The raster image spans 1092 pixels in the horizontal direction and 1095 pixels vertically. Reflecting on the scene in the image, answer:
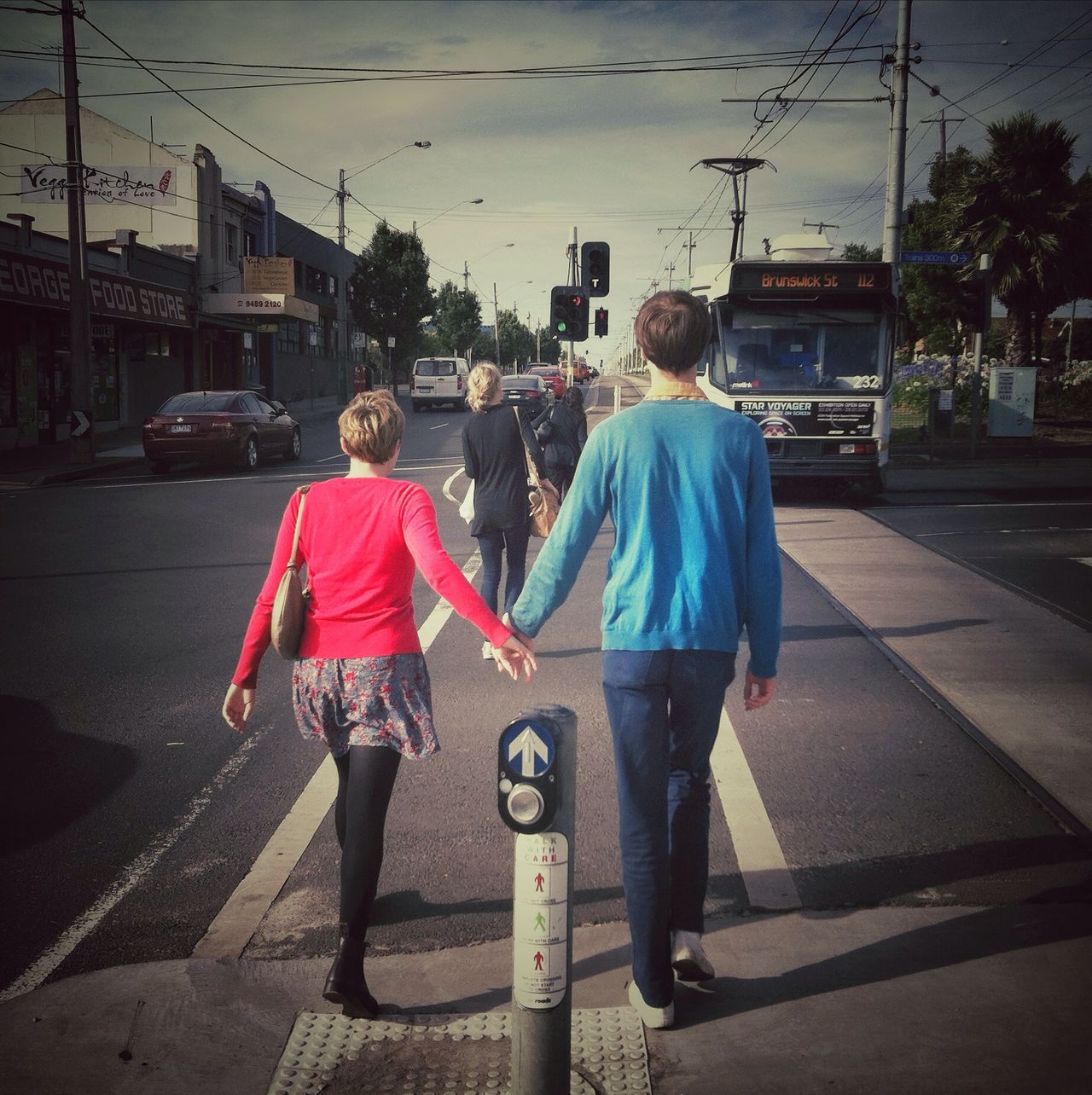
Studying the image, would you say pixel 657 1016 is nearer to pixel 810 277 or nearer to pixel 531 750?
pixel 531 750

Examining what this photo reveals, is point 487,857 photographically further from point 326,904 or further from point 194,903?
point 194,903

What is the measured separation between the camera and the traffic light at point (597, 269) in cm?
1866

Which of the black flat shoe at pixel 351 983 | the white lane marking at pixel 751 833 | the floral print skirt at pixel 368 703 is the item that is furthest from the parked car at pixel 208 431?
the black flat shoe at pixel 351 983

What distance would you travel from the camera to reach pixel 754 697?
3.16 m

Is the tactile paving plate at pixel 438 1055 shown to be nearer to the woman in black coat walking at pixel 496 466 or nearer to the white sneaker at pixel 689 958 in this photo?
the white sneaker at pixel 689 958

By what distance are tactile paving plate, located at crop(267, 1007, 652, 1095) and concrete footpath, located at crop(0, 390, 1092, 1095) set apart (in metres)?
0.02

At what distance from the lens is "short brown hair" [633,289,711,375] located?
9.62 ft

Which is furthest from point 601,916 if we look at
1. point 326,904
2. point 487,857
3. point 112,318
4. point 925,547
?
point 112,318

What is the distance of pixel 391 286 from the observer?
56625 mm

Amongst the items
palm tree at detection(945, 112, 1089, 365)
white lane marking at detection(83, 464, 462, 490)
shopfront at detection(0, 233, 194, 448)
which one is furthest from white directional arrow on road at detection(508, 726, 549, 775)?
palm tree at detection(945, 112, 1089, 365)

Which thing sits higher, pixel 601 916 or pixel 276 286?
pixel 276 286

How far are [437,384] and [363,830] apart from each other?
40248mm

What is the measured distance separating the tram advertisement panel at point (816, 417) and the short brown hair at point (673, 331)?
1218 cm

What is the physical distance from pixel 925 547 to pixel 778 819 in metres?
7.84
